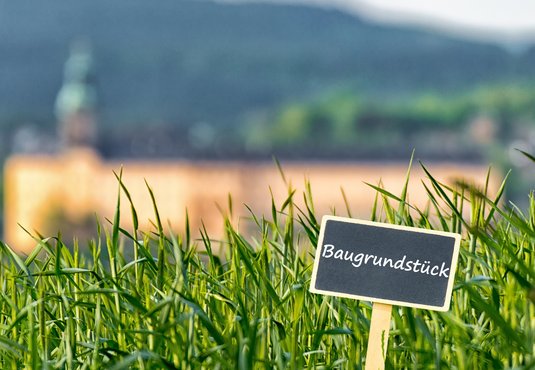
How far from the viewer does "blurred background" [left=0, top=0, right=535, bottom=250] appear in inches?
3856

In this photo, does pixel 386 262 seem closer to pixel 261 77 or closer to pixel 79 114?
pixel 79 114

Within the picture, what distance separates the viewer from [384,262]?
140 centimetres

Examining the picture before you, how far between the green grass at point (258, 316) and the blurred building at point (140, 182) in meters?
59.8

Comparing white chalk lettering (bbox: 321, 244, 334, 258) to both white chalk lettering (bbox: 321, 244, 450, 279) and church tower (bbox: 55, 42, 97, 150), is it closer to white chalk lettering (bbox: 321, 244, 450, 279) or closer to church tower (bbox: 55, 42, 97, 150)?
white chalk lettering (bbox: 321, 244, 450, 279)

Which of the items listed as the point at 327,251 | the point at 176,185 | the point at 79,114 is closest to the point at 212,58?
the point at 79,114

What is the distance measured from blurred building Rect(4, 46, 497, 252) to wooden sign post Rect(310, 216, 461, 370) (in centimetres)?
5997

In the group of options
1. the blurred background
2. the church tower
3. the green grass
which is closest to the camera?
the green grass

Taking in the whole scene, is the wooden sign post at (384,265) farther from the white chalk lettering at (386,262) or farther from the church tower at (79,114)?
the church tower at (79,114)

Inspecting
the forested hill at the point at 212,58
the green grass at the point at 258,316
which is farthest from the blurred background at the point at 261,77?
the green grass at the point at 258,316

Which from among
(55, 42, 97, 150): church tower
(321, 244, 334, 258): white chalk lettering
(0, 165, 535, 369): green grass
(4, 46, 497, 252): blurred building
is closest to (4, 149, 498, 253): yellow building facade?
(4, 46, 497, 252): blurred building

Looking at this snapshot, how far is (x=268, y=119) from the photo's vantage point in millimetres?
106625

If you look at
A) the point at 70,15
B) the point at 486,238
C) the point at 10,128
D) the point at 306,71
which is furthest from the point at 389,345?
the point at 70,15

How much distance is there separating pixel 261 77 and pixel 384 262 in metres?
116

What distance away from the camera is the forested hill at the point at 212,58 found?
109 meters
